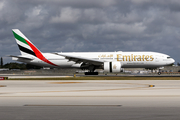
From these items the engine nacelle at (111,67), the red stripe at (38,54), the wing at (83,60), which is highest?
the red stripe at (38,54)

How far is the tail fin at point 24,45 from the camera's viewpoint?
49.4 m

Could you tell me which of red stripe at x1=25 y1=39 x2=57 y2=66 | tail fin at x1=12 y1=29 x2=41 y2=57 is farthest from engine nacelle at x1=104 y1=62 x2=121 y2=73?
tail fin at x1=12 y1=29 x2=41 y2=57

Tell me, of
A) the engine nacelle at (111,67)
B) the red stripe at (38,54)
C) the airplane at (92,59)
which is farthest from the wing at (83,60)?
the red stripe at (38,54)

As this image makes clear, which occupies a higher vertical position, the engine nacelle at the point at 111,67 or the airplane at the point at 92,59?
→ the airplane at the point at 92,59

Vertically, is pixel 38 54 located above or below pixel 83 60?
above

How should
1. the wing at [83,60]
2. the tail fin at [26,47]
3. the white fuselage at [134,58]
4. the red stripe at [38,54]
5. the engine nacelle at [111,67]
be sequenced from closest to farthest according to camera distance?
the engine nacelle at [111,67] → the wing at [83,60] → the white fuselage at [134,58] → the red stripe at [38,54] → the tail fin at [26,47]

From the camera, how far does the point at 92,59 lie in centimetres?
4722

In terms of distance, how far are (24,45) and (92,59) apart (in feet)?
49.2

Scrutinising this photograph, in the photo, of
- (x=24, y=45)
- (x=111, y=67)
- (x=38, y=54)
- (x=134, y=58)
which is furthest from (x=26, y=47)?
(x=134, y=58)

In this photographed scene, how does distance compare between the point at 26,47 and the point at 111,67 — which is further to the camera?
the point at 26,47

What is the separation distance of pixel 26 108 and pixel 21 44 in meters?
42.1

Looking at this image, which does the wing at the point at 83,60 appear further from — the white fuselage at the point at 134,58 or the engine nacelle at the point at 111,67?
the engine nacelle at the point at 111,67

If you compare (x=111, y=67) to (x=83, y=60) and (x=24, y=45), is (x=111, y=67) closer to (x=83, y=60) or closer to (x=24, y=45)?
(x=83, y=60)

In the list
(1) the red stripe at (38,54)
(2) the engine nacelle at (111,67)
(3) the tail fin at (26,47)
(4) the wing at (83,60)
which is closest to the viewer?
(2) the engine nacelle at (111,67)
